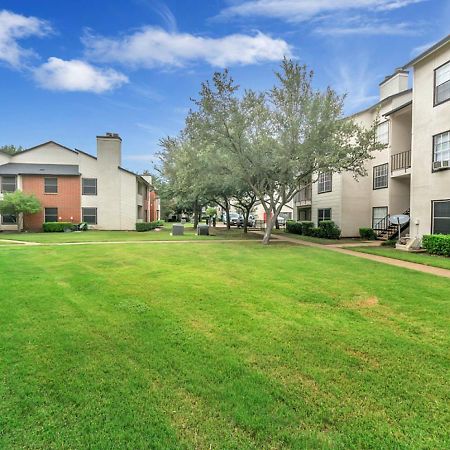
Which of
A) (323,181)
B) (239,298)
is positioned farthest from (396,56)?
(239,298)

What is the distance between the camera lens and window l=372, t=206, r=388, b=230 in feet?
75.4

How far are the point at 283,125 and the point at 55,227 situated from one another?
902 inches

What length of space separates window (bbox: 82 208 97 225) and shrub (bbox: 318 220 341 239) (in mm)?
21476

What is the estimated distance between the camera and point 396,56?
2248cm

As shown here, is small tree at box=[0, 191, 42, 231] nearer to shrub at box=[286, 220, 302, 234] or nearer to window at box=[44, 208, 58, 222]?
window at box=[44, 208, 58, 222]

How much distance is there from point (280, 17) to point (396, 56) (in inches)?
481

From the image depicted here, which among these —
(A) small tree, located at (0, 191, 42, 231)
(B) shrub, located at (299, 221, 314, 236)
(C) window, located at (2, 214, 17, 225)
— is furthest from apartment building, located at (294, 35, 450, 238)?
(C) window, located at (2, 214, 17, 225)

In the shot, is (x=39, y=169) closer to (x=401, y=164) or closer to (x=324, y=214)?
(x=324, y=214)

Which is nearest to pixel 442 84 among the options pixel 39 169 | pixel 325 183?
pixel 325 183

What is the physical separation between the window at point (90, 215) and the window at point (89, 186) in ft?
5.49

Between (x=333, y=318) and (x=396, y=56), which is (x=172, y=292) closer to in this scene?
(x=333, y=318)

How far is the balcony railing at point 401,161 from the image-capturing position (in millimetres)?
19953

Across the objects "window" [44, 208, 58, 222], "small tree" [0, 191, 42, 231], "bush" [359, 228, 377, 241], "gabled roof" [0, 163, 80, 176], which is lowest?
"bush" [359, 228, 377, 241]

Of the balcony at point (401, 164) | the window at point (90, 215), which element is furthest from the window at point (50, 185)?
the balcony at point (401, 164)
